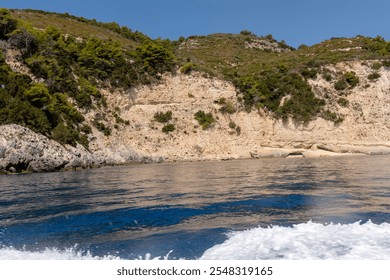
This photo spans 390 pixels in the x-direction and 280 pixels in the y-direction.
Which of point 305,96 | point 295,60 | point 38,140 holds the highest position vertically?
point 295,60

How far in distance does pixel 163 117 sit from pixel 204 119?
5.30 m

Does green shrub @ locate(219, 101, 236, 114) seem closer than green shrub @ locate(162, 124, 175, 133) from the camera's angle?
No

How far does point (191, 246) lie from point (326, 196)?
702 cm

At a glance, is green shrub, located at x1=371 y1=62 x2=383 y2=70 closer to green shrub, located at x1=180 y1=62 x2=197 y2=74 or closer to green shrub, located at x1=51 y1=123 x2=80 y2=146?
green shrub, located at x1=180 y1=62 x2=197 y2=74

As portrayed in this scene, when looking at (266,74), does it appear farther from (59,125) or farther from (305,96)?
(59,125)

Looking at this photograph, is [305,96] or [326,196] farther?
[305,96]

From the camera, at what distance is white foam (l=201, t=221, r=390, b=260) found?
581 cm

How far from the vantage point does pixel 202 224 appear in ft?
27.6

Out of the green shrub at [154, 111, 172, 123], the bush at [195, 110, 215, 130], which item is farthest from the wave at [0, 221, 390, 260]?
the green shrub at [154, 111, 172, 123]

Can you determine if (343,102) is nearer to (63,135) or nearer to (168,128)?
(168,128)

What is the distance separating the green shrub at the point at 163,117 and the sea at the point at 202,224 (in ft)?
109

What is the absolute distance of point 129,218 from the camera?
9.52 m

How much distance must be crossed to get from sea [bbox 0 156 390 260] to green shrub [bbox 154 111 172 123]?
33109 millimetres
